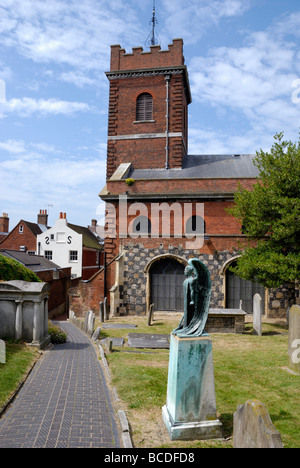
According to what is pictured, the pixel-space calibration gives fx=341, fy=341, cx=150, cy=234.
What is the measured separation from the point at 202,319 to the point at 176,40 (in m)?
24.1

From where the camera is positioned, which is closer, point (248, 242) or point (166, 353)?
point (166, 353)

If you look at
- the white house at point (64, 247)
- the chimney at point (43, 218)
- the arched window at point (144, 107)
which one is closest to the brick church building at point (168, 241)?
the arched window at point (144, 107)

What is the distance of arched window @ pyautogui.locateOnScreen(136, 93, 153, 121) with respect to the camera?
25205mm

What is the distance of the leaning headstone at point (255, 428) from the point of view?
412 centimetres

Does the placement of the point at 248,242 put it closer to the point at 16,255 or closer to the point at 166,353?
the point at 166,353

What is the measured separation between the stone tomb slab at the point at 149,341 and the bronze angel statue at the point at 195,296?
671 centimetres

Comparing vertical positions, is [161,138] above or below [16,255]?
above

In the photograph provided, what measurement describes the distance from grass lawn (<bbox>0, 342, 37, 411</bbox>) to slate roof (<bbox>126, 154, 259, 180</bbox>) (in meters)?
15.0

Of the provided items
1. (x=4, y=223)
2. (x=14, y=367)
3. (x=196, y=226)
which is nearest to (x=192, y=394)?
(x=14, y=367)

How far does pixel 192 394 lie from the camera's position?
6.08 meters

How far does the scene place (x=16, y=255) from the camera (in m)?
26.9

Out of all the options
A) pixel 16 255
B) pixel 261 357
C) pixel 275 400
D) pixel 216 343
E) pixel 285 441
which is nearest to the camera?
pixel 285 441

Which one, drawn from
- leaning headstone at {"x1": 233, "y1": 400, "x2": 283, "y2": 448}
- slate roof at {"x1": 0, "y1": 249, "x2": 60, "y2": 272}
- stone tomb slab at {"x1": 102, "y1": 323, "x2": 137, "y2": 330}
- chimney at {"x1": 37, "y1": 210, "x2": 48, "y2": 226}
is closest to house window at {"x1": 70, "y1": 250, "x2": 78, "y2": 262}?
slate roof at {"x1": 0, "y1": 249, "x2": 60, "y2": 272}
